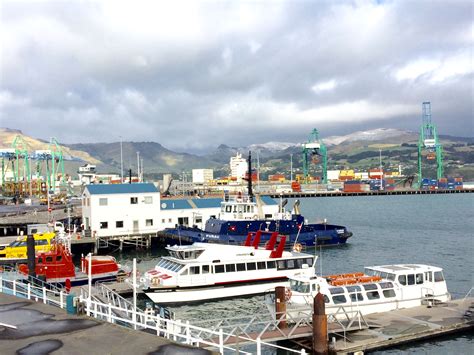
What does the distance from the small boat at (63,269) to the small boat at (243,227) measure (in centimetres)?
1805

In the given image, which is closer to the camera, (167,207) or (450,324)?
(450,324)

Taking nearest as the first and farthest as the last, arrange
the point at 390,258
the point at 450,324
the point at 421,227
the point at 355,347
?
1. the point at 355,347
2. the point at 450,324
3. the point at 390,258
4. the point at 421,227

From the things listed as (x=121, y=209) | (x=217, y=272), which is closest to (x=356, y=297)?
(x=217, y=272)

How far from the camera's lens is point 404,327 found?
2489cm

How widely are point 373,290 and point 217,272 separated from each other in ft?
39.5

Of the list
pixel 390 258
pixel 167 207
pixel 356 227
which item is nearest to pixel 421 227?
pixel 356 227

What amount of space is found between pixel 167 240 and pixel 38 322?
4400 centimetres

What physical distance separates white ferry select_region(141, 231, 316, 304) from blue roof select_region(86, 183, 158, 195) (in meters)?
27.1

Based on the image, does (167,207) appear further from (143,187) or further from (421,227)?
(421,227)

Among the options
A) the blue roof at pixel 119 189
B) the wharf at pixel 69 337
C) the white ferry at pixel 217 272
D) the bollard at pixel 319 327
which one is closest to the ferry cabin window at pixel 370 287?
the bollard at pixel 319 327

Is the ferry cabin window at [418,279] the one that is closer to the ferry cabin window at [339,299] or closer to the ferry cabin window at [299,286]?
the ferry cabin window at [339,299]

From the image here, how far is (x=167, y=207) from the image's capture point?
67.3 metres

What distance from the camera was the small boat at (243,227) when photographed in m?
55.2

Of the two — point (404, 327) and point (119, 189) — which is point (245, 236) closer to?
point (119, 189)
